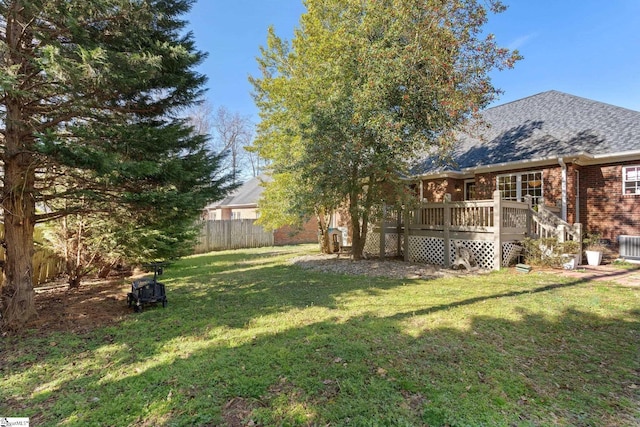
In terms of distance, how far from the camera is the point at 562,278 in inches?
308

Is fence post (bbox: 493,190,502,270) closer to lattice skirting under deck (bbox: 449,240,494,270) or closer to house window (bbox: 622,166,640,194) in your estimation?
lattice skirting under deck (bbox: 449,240,494,270)

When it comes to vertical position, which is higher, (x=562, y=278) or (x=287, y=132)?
(x=287, y=132)

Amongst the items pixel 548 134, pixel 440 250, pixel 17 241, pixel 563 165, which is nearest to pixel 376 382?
pixel 17 241

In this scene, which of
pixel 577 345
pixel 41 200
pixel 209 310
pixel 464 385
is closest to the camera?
pixel 464 385

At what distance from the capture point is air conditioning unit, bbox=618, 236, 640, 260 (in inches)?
388

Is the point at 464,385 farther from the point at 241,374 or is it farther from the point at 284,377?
the point at 241,374

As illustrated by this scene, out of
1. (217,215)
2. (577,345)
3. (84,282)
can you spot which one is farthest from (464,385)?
(217,215)

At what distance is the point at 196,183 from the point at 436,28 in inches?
266

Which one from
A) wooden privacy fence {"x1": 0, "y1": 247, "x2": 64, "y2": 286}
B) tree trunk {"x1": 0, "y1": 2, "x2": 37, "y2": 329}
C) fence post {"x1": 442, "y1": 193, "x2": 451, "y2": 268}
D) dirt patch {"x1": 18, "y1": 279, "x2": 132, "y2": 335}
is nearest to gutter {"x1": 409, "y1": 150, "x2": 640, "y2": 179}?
fence post {"x1": 442, "y1": 193, "x2": 451, "y2": 268}

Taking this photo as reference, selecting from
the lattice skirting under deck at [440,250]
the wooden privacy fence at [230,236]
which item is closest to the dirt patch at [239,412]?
the lattice skirting under deck at [440,250]

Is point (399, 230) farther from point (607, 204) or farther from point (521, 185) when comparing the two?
point (607, 204)

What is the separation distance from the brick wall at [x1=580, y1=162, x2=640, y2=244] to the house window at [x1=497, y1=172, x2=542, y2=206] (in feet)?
4.35

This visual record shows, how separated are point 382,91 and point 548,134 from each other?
26.8 feet

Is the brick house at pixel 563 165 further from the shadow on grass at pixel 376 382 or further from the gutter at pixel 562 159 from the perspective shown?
the shadow on grass at pixel 376 382
